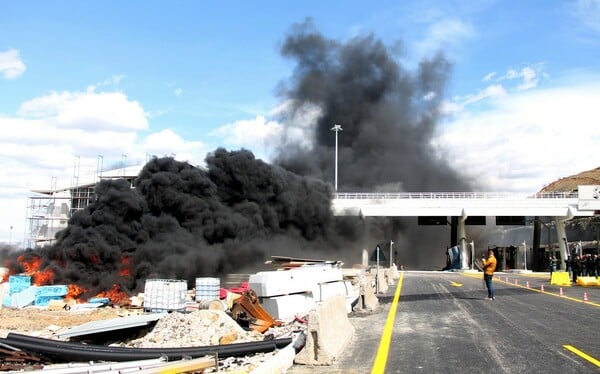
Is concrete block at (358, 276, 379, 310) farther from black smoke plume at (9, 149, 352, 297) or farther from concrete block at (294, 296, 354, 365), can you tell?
black smoke plume at (9, 149, 352, 297)

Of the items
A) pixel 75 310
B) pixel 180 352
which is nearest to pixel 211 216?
pixel 75 310

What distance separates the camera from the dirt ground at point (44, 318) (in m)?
14.3

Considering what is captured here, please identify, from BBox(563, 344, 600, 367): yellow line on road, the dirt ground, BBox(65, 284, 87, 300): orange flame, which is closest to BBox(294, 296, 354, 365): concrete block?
BBox(563, 344, 600, 367): yellow line on road

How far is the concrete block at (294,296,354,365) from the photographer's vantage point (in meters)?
7.28

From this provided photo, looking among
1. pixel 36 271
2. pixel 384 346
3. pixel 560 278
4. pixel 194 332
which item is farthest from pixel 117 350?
pixel 560 278

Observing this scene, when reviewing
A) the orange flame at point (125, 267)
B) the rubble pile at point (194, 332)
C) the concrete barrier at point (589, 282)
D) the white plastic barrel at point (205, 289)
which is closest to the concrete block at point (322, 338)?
the rubble pile at point (194, 332)

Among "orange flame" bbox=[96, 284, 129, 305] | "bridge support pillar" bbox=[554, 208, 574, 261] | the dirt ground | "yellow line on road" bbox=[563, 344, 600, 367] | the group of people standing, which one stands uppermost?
"bridge support pillar" bbox=[554, 208, 574, 261]

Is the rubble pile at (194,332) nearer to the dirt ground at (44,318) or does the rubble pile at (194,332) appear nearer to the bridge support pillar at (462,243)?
the dirt ground at (44,318)

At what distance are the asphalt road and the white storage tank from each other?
6.40m

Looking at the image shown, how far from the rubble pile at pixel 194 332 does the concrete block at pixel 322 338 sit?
2538 millimetres

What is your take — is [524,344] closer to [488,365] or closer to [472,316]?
[488,365]

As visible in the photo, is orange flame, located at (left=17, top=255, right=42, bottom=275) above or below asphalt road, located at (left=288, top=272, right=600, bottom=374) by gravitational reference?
above

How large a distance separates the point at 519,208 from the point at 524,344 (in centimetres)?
4288

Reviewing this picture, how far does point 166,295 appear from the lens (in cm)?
1684
